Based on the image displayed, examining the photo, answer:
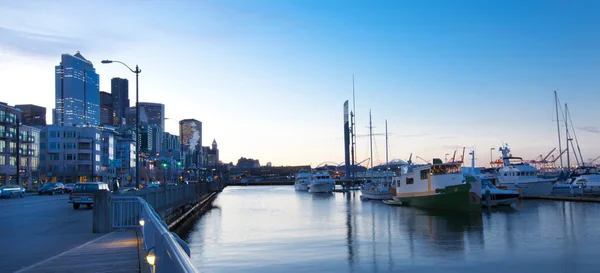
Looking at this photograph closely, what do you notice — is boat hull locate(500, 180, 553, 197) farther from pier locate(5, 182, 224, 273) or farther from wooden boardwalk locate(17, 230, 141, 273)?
wooden boardwalk locate(17, 230, 141, 273)

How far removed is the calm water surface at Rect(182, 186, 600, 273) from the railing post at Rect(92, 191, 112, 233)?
4.63 meters

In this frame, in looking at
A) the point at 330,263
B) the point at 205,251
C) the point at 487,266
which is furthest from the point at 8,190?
the point at 487,266

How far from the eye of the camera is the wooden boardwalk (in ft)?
40.7

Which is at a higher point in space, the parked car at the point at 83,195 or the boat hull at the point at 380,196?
the parked car at the point at 83,195

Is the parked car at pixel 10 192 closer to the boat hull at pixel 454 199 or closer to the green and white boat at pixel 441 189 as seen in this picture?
the green and white boat at pixel 441 189

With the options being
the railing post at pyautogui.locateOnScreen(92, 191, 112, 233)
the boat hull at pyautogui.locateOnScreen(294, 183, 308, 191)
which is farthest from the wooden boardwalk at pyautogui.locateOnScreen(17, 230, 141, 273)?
the boat hull at pyautogui.locateOnScreen(294, 183, 308, 191)

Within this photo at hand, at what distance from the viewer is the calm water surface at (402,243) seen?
24.1 metres

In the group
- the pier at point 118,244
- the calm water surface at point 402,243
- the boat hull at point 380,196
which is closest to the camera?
the pier at point 118,244

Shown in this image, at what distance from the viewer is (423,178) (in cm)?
6034

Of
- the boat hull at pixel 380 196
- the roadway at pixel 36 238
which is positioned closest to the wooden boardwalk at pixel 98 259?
the roadway at pixel 36 238

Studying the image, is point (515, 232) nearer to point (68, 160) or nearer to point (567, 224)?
point (567, 224)

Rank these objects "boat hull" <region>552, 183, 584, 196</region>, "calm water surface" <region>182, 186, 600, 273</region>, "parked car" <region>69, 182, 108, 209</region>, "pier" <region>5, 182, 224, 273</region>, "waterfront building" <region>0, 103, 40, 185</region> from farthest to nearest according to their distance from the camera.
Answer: "waterfront building" <region>0, 103, 40, 185</region>, "boat hull" <region>552, 183, 584, 196</region>, "parked car" <region>69, 182, 108, 209</region>, "calm water surface" <region>182, 186, 600, 273</region>, "pier" <region>5, 182, 224, 273</region>

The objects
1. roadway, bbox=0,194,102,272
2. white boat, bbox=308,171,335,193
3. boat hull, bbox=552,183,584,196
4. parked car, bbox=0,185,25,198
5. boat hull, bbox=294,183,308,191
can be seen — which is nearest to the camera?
Result: roadway, bbox=0,194,102,272

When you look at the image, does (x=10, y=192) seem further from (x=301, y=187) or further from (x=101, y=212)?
(x=301, y=187)
